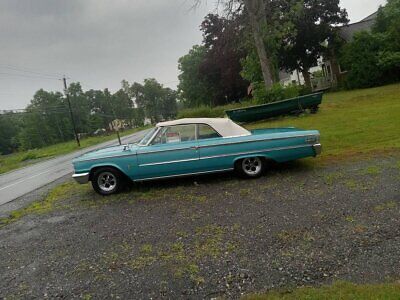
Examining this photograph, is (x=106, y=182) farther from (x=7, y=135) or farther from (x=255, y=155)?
(x=7, y=135)

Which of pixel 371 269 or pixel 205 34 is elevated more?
pixel 205 34

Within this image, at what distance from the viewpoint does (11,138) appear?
307 ft

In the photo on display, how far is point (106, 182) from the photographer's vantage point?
707cm

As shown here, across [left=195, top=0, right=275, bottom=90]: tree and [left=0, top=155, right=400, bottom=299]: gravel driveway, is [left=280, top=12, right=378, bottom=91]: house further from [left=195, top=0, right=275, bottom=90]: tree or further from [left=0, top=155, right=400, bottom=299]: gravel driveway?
[left=0, top=155, right=400, bottom=299]: gravel driveway

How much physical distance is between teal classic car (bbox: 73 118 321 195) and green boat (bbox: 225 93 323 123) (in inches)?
403

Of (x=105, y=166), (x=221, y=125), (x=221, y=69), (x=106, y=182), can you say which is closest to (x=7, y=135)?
(x=221, y=69)

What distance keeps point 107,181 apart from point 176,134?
1821 millimetres

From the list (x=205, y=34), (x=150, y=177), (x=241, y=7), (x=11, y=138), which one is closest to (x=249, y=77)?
(x=241, y=7)

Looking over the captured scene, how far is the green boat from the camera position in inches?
662

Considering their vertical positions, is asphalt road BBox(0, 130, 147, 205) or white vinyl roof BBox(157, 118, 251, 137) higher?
white vinyl roof BBox(157, 118, 251, 137)

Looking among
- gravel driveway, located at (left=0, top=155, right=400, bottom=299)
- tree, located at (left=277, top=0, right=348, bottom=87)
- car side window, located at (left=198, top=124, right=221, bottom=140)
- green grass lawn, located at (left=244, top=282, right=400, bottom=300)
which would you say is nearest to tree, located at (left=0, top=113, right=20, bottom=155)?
tree, located at (left=277, top=0, right=348, bottom=87)

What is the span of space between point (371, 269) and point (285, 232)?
111 cm

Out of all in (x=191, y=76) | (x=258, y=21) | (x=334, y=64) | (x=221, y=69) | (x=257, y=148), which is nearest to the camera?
(x=257, y=148)

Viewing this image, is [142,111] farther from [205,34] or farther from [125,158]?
[125,158]
